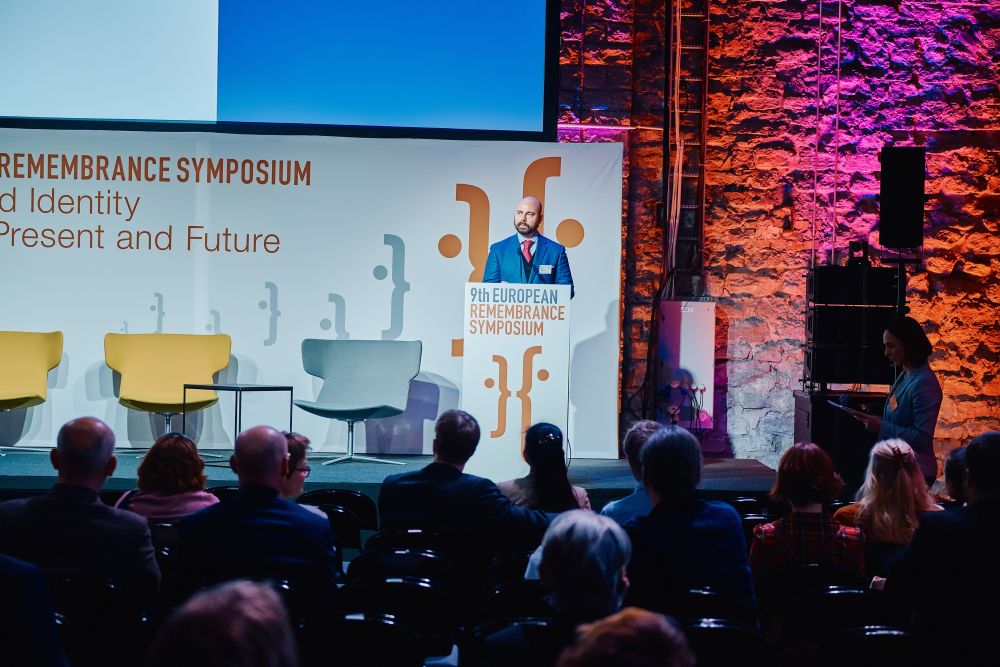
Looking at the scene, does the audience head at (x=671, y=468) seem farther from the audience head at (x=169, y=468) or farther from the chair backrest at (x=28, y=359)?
the chair backrest at (x=28, y=359)

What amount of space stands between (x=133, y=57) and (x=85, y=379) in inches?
95.8

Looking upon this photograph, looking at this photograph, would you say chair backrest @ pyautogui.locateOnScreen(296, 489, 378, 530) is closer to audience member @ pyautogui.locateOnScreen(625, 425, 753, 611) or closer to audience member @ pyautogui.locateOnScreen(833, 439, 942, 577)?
audience member @ pyautogui.locateOnScreen(625, 425, 753, 611)

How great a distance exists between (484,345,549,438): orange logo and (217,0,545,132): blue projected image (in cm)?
244

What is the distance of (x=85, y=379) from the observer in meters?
7.74

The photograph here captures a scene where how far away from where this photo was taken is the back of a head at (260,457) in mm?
2941

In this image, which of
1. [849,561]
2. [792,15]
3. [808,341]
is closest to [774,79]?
[792,15]

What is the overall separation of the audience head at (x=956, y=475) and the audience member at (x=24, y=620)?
2968 millimetres

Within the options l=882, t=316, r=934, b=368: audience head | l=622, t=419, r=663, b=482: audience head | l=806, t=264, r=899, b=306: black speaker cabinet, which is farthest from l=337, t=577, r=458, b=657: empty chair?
l=806, t=264, r=899, b=306: black speaker cabinet

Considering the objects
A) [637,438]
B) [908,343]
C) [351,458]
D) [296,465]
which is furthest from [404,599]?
[351,458]

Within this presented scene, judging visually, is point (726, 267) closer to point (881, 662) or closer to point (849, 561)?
point (849, 561)

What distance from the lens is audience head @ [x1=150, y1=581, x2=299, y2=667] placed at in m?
1.06

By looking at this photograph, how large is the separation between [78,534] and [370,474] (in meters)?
3.70

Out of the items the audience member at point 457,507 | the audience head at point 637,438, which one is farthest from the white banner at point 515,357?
the audience member at point 457,507

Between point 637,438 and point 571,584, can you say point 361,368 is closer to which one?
point 637,438
